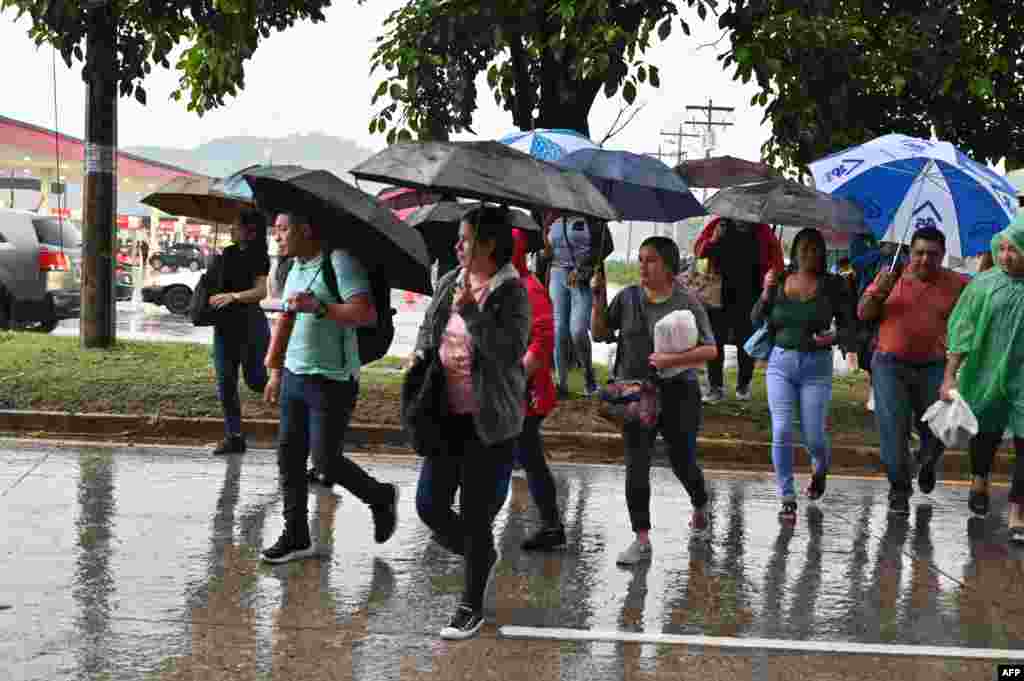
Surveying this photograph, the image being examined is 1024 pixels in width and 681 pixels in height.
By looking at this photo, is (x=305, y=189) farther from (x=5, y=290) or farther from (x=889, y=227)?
(x=5, y=290)

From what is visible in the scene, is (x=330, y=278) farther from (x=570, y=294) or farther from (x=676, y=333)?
(x=570, y=294)

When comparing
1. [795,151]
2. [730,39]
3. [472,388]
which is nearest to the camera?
[472,388]

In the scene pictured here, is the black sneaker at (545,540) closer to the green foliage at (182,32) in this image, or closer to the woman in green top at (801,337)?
the woman in green top at (801,337)

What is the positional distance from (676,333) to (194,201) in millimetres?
5440

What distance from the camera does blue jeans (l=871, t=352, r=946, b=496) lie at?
8688 millimetres

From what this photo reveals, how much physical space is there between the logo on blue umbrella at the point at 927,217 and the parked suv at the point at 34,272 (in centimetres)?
1305

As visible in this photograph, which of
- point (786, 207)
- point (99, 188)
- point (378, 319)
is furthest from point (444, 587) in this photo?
point (99, 188)

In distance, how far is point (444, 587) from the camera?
6.38 metres

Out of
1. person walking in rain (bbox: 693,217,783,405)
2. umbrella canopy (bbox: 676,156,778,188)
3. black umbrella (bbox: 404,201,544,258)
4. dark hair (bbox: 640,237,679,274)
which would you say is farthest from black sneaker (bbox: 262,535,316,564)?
umbrella canopy (bbox: 676,156,778,188)

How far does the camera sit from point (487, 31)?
12.5 metres

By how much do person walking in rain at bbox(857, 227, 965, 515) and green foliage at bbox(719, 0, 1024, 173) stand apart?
141 inches

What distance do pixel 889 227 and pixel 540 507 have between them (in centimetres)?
303

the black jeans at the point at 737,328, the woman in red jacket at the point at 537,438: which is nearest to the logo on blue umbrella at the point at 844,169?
the woman in red jacket at the point at 537,438

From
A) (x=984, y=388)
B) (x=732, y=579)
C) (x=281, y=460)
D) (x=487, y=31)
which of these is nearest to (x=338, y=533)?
(x=281, y=460)
